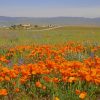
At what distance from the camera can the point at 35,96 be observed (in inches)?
259

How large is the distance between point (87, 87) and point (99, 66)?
2.27 feet

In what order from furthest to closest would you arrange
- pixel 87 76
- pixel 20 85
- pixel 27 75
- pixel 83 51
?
pixel 83 51, pixel 20 85, pixel 27 75, pixel 87 76

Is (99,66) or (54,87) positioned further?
(99,66)

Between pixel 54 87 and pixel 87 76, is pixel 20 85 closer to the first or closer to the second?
pixel 54 87

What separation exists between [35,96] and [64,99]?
56 cm

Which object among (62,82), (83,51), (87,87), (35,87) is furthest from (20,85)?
(83,51)

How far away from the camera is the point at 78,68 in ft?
22.9

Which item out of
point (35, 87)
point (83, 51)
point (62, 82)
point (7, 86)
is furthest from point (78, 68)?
point (83, 51)

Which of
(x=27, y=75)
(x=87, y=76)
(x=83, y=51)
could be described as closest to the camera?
(x=87, y=76)

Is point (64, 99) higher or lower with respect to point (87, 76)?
lower

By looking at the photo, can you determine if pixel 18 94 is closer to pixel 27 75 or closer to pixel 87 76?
pixel 27 75

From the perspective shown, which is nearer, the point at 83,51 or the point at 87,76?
the point at 87,76

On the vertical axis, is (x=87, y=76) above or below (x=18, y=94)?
above

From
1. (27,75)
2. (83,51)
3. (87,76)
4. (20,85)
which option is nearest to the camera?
(87,76)
